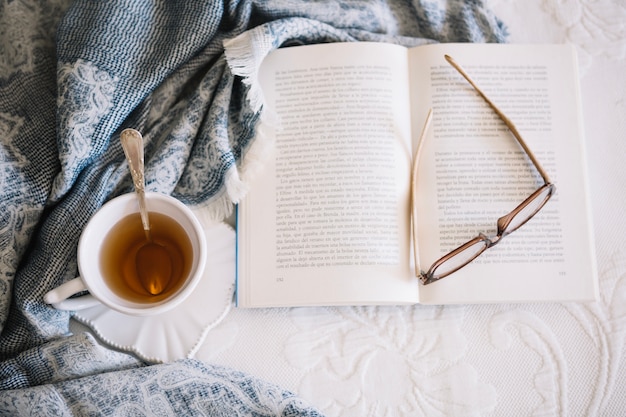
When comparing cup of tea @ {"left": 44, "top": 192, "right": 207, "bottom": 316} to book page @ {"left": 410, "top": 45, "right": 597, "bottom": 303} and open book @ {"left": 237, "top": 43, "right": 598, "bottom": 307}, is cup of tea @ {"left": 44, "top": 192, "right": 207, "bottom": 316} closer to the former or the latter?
open book @ {"left": 237, "top": 43, "right": 598, "bottom": 307}

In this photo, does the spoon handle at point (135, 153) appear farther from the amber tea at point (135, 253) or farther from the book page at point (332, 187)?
the book page at point (332, 187)

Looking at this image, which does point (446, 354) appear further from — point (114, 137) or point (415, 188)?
point (114, 137)

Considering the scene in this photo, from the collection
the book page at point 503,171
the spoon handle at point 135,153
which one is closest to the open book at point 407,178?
the book page at point 503,171

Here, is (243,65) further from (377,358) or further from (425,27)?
(377,358)

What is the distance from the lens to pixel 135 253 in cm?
65

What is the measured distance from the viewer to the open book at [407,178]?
69 cm

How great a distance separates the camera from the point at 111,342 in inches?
26.6

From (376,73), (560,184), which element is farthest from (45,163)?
(560,184)

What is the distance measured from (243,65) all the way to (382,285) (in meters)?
0.31

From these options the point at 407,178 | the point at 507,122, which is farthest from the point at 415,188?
the point at 507,122

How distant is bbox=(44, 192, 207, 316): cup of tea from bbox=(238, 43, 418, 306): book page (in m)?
0.09

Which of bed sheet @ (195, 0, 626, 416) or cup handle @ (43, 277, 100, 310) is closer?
cup handle @ (43, 277, 100, 310)

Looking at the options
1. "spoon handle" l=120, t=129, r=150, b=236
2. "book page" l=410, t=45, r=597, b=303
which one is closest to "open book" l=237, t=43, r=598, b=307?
"book page" l=410, t=45, r=597, b=303

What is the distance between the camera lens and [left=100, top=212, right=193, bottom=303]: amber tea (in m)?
0.61
